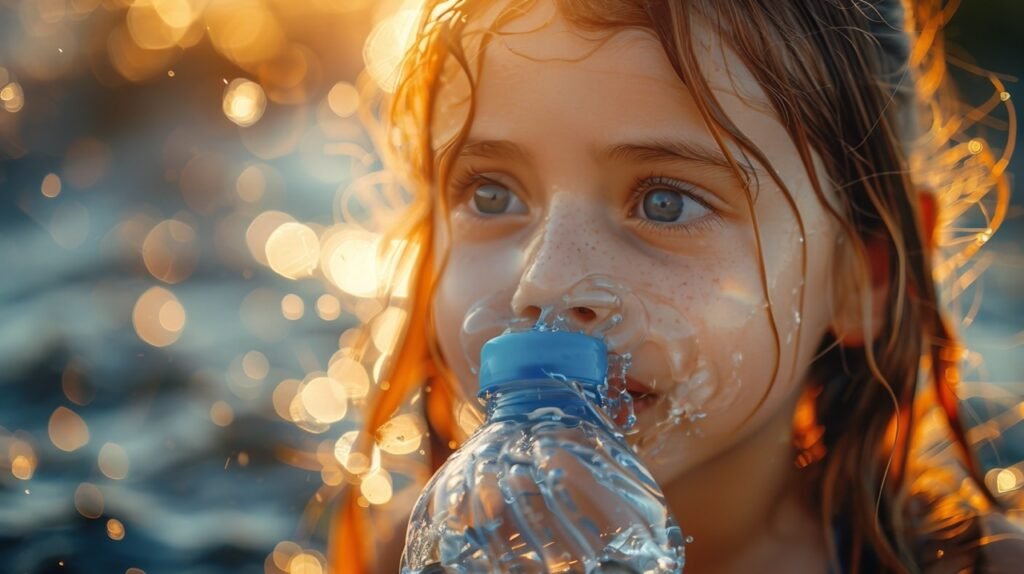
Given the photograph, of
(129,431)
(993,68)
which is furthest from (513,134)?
(993,68)

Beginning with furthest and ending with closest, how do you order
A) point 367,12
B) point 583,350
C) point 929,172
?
1. point 367,12
2. point 929,172
3. point 583,350

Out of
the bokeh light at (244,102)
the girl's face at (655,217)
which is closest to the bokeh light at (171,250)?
the bokeh light at (244,102)

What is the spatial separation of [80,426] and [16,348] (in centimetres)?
20

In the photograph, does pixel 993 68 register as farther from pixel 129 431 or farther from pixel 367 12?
pixel 129 431

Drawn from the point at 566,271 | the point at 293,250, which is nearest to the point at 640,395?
the point at 566,271

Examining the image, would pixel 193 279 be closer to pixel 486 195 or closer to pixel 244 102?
pixel 244 102

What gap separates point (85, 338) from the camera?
2.61m

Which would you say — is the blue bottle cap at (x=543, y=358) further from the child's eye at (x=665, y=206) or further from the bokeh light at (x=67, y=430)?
the bokeh light at (x=67, y=430)

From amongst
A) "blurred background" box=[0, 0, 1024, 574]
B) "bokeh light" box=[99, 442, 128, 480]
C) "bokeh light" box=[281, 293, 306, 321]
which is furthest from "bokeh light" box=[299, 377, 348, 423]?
"bokeh light" box=[99, 442, 128, 480]

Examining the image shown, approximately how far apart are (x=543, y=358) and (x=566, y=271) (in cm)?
16

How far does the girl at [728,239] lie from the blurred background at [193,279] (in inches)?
29.6

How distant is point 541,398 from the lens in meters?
1.23

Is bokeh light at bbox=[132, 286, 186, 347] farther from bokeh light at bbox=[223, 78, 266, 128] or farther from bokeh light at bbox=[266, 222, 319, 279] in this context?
bokeh light at bbox=[223, 78, 266, 128]

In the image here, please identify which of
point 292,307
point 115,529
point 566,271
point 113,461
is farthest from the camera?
point 292,307
